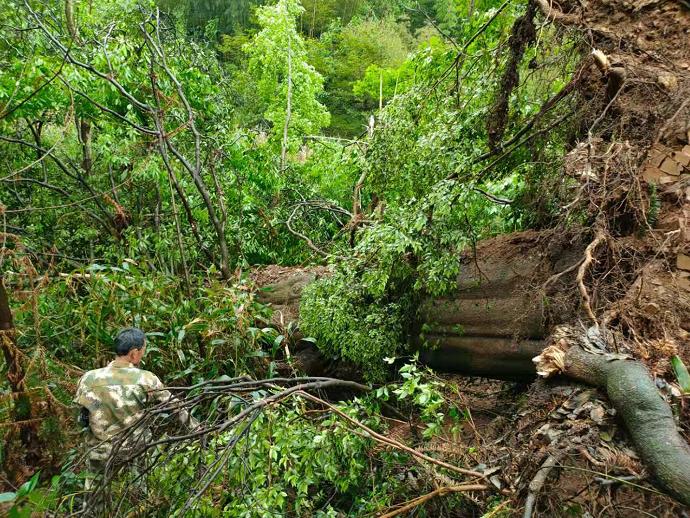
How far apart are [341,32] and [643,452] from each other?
2117cm

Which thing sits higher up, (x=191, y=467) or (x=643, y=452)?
(x=643, y=452)

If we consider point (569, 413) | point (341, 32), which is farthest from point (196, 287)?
point (341, 32)

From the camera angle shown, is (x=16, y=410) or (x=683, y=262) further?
(x=16, y=410)

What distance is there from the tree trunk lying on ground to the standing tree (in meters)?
8.57

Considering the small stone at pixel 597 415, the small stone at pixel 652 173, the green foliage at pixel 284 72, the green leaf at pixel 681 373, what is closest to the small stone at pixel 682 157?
the small stone at pixel 652 173

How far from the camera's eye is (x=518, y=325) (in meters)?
3.81

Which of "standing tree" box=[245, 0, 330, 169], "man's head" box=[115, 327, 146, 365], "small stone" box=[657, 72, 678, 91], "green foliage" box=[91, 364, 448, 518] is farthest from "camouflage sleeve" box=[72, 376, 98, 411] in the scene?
"standing tree" box=[245, 0, 330, 169]

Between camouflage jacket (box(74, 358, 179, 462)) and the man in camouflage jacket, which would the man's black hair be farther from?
camouflage jacket (box(74, 358, 179, 462))

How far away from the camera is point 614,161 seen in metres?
2.99

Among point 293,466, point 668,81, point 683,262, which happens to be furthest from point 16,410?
point 668,81

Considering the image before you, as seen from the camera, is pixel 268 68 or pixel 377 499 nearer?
pixel 377 499

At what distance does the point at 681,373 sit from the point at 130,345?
3135 mm

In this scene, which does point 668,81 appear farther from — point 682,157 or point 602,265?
point 602,265

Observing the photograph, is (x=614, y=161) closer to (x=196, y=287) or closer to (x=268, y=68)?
(x=196, y=287)
